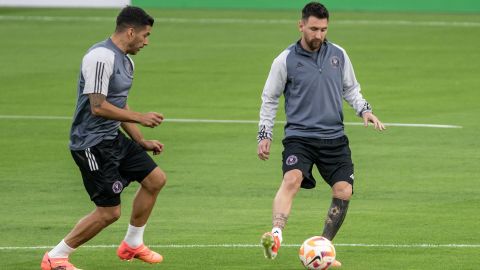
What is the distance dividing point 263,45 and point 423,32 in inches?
192

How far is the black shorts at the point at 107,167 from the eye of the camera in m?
12.0

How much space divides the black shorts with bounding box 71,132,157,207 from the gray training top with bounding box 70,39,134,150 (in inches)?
2.9

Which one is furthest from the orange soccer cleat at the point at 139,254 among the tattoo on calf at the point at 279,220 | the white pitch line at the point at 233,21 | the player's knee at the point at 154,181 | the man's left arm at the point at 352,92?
the white pitch line at the point at 233,21

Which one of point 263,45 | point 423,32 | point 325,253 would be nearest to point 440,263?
point 325,253

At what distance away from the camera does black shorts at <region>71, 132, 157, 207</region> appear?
39.5 ft

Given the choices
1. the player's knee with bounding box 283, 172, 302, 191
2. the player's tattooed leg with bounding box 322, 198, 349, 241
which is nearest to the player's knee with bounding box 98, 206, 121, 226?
the player's knee with bounding box 283, 172, 302, 191

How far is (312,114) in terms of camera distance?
1235cm

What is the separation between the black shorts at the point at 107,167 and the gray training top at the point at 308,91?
1.15 meters

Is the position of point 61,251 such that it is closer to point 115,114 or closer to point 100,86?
point 115,114

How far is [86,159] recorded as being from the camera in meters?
12.0

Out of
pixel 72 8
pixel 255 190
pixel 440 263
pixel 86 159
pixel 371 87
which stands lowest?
pixel 72 8

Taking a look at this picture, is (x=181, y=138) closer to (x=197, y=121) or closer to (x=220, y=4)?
(x=197, y=121)

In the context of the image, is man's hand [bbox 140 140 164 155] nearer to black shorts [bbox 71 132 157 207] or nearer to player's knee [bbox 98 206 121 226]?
black shorts [bbox 71 132 157 207]

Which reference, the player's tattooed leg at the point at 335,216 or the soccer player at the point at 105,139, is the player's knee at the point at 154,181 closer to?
the soccer player at the point at 105,139
